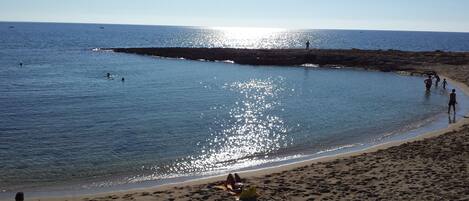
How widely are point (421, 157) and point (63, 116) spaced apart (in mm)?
21769

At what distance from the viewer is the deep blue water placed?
21.0 meters

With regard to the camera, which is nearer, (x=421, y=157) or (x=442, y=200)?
(x=442, y=200)

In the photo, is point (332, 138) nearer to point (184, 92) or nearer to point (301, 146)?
point (301, 146)

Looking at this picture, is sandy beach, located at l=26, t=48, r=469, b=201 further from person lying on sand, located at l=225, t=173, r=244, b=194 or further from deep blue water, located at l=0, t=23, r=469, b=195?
deep blue water, located at l=0, t=23, r=469, b=195

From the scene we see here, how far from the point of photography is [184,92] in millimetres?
43969

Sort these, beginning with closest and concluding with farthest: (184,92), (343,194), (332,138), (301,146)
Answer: (343,194)
(301,146)
(332,138)
(184,92)

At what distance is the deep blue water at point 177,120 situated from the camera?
69.0ft

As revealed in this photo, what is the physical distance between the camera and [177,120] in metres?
30.9

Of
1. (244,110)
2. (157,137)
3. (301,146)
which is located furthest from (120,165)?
(244,110)

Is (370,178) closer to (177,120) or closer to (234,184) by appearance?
(234,184)

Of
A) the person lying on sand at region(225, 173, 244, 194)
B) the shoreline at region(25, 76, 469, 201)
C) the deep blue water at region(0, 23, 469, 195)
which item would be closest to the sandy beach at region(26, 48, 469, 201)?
the shoreline at region(25, 76, 469, 201)

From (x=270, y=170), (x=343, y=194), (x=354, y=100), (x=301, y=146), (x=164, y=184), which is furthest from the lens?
(x=354, y=100)

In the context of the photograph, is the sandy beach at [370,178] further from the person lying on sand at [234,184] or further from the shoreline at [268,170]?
the person lying on sand at [234,184]

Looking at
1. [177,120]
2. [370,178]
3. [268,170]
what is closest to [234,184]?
[268,170]
